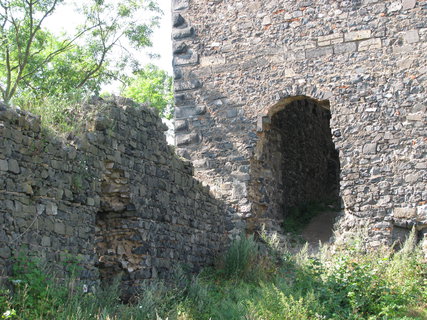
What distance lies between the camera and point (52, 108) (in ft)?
27.2

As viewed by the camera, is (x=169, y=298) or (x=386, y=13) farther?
(x=386, y=13)

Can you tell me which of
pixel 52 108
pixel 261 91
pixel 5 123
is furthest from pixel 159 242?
pixel 261 91

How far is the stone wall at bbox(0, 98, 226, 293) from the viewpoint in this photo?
6.96m

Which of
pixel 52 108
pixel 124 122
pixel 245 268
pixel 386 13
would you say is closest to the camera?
pixel 52 108

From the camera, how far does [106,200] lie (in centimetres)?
889

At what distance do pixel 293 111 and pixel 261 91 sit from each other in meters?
2.66

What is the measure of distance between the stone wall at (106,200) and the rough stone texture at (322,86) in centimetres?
143

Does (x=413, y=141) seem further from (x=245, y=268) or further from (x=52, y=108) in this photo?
(x=52, y=108)

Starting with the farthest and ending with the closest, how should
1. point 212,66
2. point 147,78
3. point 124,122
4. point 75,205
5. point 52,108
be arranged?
point 147,78 → point 212,66 → point 124,122 → point 52,108 → point 75,205

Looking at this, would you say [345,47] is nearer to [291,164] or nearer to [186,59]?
[186,59]

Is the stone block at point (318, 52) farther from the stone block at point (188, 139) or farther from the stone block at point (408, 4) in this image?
the stone block at point (188, 139)

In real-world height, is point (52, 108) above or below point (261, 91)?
below

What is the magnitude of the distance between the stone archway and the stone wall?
1144mm

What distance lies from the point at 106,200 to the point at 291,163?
20.2ft
